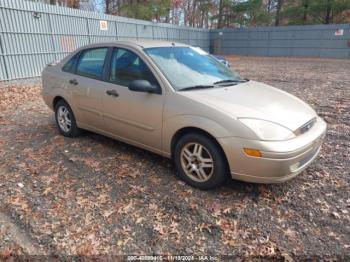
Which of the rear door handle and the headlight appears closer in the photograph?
the headlight

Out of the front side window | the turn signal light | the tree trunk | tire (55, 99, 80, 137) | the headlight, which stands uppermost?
the tree trunk

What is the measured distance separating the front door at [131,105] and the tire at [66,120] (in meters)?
0.95

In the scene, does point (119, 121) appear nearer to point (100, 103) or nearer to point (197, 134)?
point (100, 103)

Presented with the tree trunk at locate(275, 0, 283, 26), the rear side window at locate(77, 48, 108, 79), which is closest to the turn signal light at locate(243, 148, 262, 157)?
the rear side window at locate(77, 48, 108, 79)

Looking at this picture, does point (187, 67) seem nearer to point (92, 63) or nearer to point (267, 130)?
point (267, 130)

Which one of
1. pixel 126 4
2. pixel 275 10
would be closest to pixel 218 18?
pixel 275 10

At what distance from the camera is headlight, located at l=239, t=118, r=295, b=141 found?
8.96 feet

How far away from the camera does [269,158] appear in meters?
2.70

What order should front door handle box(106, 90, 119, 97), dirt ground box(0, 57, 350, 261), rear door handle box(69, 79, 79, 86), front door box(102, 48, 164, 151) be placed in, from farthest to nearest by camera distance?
rear door handle box(69, 79, 79, 86)
front door handle box(106, 90, 119, 97)
front door box(102, 48, 164, 151)
dirt ground box(0, 57, 350, 261)

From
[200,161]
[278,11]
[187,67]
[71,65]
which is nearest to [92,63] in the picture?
[71,65]

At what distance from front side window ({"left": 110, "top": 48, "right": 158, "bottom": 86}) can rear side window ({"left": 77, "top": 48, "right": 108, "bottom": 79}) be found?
0.82 ft

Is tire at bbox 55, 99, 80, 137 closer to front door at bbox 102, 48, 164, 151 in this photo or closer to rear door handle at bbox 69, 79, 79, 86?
rear door handle at bbox 69, 79, 79, 86

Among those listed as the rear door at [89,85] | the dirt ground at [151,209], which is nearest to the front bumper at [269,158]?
the dirt ground at [151,209]

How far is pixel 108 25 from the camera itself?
52.6 ft
